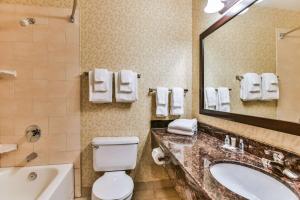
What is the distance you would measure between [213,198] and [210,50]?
161 cm

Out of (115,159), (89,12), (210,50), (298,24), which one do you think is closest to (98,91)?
(115,159)

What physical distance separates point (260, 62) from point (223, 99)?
20.5 inches

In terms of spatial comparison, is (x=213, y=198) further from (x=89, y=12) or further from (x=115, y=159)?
(x=89, y=12)

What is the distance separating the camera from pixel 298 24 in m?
1.04

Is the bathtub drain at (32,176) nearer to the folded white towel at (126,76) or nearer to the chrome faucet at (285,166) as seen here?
the folded white towel at (126,76)

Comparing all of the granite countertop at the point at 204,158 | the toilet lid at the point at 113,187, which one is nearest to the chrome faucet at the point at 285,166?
the granite countertop at the point at 204,158

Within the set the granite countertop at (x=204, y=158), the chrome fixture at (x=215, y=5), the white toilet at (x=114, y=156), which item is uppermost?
the chrome fixture at (x=215, y=5)

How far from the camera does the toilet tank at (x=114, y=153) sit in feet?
6.52

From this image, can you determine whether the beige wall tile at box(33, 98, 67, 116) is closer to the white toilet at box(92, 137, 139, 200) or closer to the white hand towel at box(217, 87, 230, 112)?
the white toilet at box(92, 137, 139, 200)

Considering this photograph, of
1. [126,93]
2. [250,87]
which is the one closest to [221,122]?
[250,87]

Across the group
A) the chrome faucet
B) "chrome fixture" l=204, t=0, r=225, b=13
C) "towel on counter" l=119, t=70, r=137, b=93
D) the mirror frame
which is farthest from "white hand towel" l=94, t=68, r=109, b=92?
the chrome faucet

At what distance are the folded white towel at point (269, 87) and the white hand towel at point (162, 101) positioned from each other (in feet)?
3.56

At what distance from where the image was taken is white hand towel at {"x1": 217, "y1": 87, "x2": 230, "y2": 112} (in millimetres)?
1705

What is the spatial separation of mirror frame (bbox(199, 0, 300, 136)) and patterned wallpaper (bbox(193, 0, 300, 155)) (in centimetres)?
4
